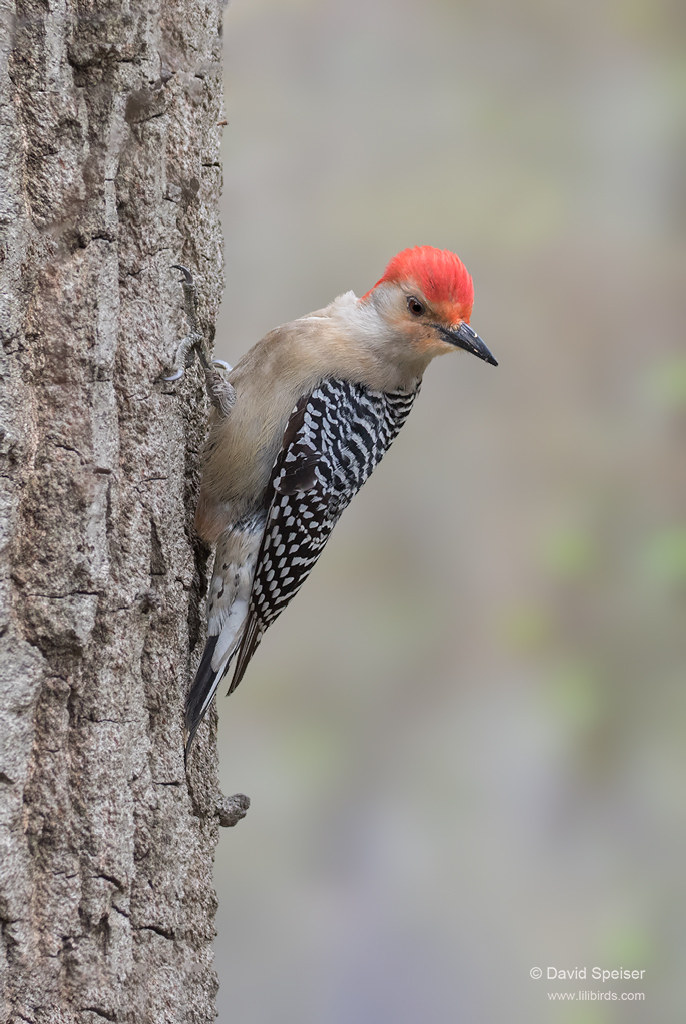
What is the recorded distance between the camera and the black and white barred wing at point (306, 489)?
77.9 inches

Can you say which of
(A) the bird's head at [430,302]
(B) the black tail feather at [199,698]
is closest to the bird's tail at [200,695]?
(B) the black tail feather at [199,698]

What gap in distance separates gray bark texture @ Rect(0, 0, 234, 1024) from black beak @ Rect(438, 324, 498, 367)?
0.65 m

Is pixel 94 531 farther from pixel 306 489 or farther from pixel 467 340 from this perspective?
pixel 467 340

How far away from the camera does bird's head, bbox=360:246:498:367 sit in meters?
2.01

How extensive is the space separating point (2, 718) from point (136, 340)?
728 mm

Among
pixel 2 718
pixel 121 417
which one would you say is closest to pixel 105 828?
pixel 2 718

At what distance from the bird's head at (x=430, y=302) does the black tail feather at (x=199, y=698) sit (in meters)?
0.93

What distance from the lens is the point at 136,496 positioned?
1.60m

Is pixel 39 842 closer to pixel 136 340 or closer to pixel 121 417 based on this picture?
pixel 121 417

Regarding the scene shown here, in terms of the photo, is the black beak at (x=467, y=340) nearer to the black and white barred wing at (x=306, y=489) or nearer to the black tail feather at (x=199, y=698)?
the black and white barred wing at (x=306, y=489)

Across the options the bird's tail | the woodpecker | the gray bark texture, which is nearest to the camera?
the gray bark texture

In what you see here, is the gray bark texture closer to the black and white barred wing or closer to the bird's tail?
the bird's tail

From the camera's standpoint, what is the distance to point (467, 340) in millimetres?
2035

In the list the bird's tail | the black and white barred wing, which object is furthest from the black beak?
the bird's tail
